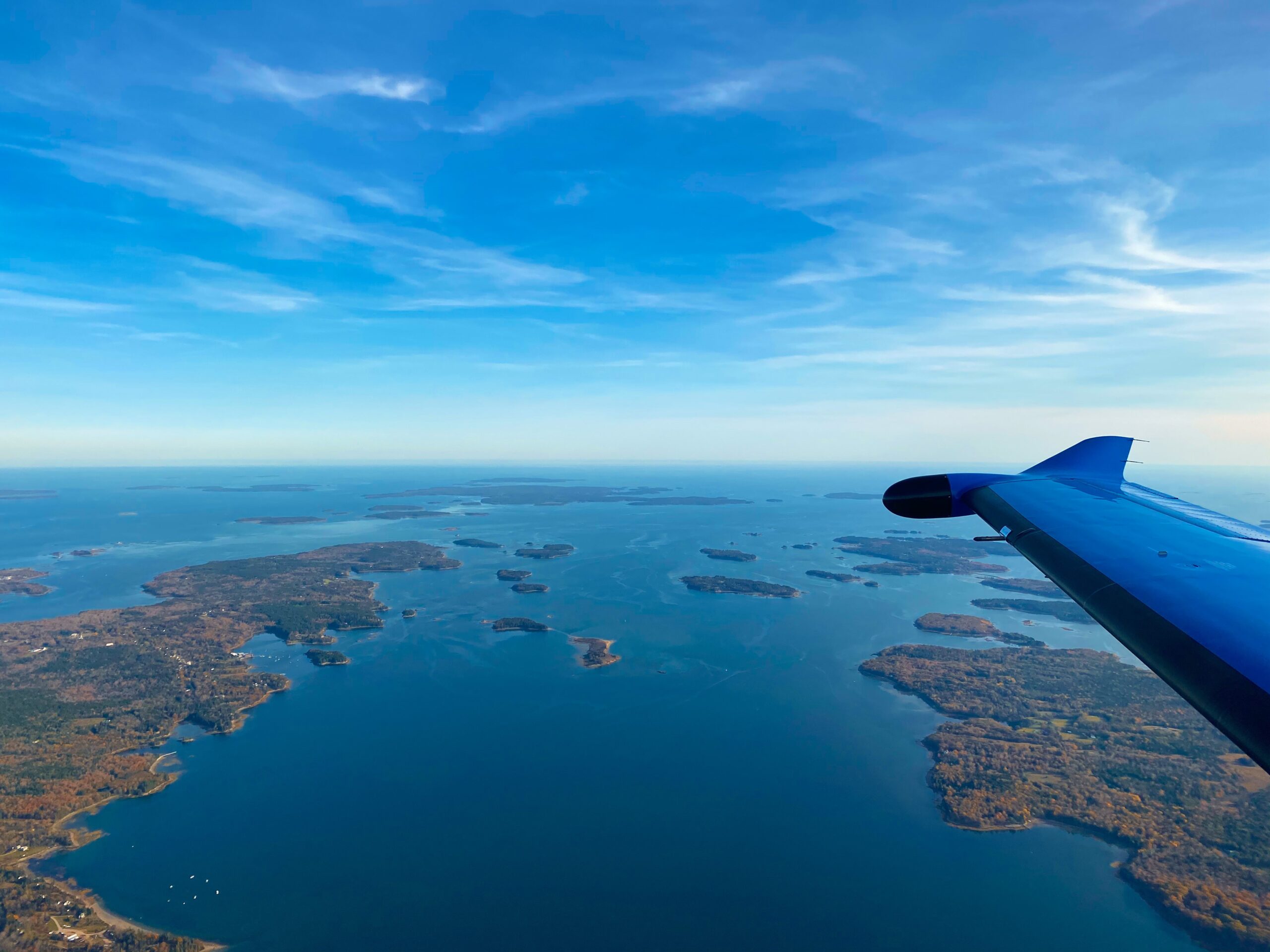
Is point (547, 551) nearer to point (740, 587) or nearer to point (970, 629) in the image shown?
point (740, 587)

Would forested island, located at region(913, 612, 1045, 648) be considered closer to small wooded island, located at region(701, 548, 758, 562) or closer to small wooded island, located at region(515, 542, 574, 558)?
small wooded island, located at region(701, 548, 758, 562)

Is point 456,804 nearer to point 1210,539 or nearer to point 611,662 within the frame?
point 611,662

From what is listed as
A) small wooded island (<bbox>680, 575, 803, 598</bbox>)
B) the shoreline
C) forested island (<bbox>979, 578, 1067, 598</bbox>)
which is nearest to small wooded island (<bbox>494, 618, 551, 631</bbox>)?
the shoreline

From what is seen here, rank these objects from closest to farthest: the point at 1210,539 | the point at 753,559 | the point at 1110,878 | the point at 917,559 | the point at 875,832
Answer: the point at 1210,539, the point at 1110,878, the point at 875,832, the point at 753,559, the point at 917,559

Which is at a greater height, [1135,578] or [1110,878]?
[1135,578]

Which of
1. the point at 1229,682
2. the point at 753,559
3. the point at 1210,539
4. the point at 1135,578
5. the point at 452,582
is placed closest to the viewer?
the point at 1229,682

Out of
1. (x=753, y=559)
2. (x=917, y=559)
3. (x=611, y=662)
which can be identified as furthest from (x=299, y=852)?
(x=917, y=559)
